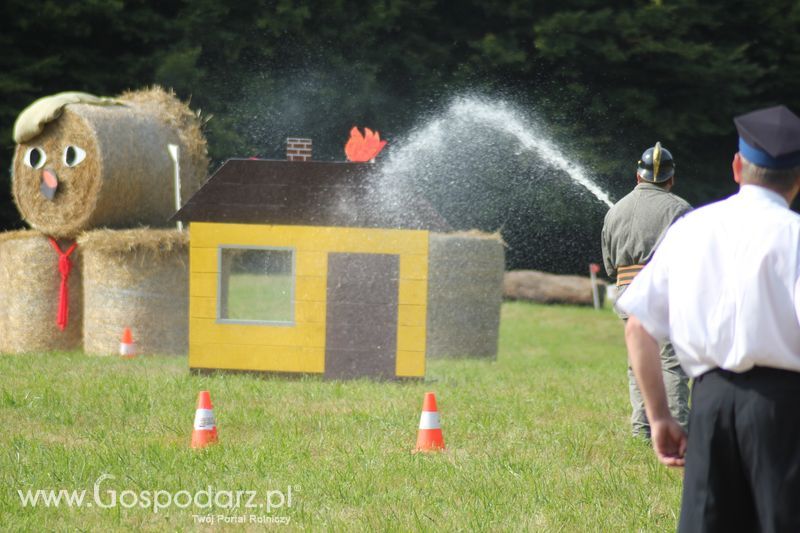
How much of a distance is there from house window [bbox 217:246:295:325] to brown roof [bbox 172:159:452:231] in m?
3.47

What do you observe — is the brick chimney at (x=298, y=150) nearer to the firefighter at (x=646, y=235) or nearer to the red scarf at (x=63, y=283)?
the red scarf at (x=63, y=283)

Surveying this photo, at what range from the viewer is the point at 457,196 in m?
27.9

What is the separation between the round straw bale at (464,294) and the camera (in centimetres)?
1534

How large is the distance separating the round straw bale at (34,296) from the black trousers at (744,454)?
1120cm

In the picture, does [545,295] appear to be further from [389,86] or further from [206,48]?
[206,48]

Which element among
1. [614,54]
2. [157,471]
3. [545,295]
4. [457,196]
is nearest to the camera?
[157,471]

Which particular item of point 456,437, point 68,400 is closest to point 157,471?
point 456,437

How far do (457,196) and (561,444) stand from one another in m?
20.2

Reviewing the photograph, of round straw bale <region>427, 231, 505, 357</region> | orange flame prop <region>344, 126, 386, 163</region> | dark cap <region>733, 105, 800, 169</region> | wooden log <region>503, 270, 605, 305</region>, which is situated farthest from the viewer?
wooden log <region>503, 270, 605, 305</region>

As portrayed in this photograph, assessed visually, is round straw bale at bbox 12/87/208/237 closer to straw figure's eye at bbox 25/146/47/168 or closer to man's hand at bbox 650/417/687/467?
straw figure's eye at bbox 25/146/47/168

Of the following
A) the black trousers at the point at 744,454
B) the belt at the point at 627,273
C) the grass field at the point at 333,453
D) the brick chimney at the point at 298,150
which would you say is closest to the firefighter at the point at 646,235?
the belt at the point at 627,273

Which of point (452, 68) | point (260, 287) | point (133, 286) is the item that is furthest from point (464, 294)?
point (452, 68)

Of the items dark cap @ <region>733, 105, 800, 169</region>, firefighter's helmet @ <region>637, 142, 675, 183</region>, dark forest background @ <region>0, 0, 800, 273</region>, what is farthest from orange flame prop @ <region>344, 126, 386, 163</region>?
dark forest background @ <region>0, 0, 800, 273</region>

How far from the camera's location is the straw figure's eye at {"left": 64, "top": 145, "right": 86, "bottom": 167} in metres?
13.7
